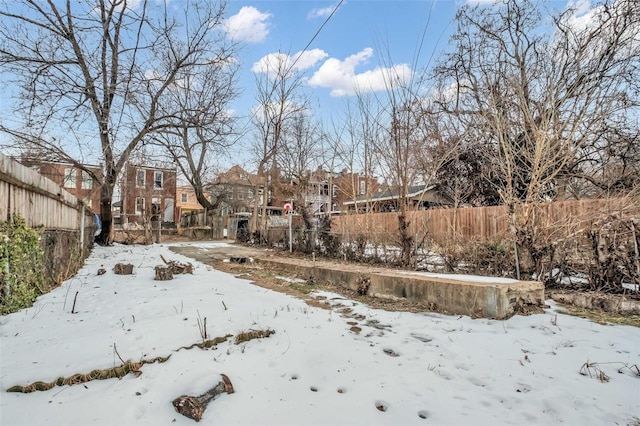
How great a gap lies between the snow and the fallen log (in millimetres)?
45

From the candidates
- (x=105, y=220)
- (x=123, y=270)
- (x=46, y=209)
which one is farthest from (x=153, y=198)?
(x=46, y=209)

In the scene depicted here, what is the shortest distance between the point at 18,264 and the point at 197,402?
297 centimetres

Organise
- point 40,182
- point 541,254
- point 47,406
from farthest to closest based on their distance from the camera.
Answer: point 541,254 → point 40,182 → point 47,406

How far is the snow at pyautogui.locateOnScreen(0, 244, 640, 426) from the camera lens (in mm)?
2039

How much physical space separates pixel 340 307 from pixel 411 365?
2.10 meters

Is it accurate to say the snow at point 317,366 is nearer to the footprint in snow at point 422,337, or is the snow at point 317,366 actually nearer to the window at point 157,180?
the footprint in snow at point 422,337

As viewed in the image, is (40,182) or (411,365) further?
(40,182)

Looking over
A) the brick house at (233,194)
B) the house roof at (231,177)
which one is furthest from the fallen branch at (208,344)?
the brick house at (233,194)

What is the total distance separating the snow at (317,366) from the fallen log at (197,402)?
5cm

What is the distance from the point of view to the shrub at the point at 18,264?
3.29 m

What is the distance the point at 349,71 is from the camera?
9.20m

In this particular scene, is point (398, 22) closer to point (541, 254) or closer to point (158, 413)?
point (541, 254)

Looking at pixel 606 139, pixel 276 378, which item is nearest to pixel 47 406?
pixel 276 378

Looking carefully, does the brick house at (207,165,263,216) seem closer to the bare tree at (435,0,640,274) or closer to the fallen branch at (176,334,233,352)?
the bare tree at (435,0,640,274)
